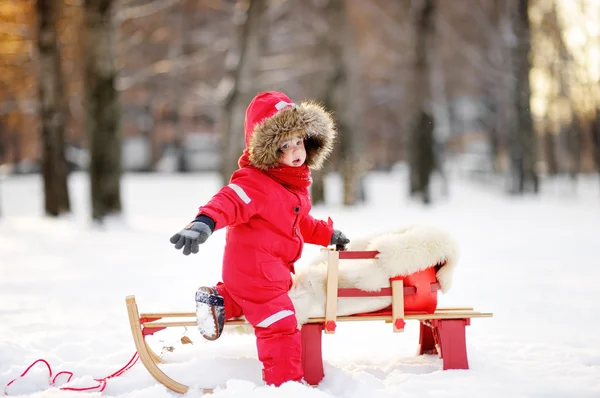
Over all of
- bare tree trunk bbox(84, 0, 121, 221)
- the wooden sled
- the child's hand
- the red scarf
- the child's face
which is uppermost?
bare tree trunk bbox(84, 0, 121, 221)

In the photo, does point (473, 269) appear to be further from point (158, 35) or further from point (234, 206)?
point (158, 35)

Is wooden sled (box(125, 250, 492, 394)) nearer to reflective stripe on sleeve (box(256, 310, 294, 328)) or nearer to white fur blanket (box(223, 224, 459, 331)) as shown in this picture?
white fur blanket (box(223, 224, 459, 331))

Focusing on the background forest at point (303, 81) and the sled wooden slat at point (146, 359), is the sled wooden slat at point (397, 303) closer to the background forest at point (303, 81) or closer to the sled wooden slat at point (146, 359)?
the sled wooden slat at point (146, 359)

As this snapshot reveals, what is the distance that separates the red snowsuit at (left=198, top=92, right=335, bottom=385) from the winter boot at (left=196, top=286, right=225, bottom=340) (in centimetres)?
12

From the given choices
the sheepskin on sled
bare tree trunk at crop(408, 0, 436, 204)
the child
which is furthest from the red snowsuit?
bare tree trunk at crop(408, 0, 436, 204)

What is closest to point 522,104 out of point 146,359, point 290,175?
point 290,175

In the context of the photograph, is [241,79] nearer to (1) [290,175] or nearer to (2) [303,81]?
(1) [290,175]

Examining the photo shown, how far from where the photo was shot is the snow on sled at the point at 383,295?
3236 mm

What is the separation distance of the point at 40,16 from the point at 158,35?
14.7m

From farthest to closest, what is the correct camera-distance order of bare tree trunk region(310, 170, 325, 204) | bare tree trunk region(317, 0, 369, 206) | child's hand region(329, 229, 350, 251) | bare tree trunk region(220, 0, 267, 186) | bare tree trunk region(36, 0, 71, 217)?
bare tree trunk region(310, 170, 325, 204)
bare tree trunk region(317, 0, 369, 206)
bare tree trunk region(36, 0, 71, 217)
bare tree trunk region(220, 0, 267, 186)
child's hand region(329, 229, 350, 251)

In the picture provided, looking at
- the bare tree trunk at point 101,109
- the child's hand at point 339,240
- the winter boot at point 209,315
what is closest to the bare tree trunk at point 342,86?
the bare tree trunk at point 101,109

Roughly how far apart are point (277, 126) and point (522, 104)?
15.4 metres

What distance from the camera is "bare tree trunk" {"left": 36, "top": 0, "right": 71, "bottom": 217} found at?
12969mm

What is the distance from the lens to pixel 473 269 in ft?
22.6
